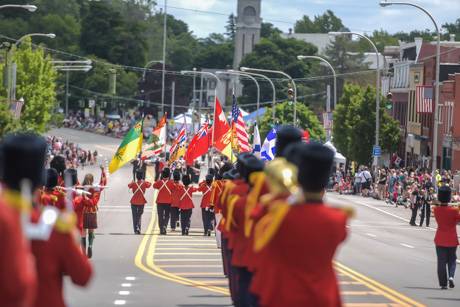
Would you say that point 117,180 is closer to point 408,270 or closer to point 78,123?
point 408,270

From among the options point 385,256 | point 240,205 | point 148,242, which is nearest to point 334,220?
point 240,205

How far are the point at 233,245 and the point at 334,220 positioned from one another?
541cm

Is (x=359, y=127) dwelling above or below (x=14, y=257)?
above

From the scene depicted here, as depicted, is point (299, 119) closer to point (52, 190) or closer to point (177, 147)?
point (177, 147)

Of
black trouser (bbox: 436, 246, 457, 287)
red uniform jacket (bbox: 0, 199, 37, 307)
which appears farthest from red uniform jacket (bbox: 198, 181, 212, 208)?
red uniform jacket (bbox: 0, 199, 37, 307)

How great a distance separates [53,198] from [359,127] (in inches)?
2286

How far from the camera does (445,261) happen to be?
20.7m

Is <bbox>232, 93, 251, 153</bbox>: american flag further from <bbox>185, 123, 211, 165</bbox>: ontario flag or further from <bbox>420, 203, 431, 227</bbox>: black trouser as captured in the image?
<bbox>420, 203, 431, 227</bbox>: black trouser

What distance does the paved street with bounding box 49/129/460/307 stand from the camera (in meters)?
18.9

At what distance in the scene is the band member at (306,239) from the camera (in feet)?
29.2

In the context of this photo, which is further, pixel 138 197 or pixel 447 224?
pixel 138 197

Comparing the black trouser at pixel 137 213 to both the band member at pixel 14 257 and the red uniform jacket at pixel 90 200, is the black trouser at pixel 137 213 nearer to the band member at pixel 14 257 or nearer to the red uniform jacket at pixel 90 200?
the red uniform jacket at pixel 90 200

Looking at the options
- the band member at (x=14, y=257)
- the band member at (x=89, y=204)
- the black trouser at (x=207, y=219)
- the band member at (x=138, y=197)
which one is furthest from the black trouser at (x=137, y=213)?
the band member at (x=14, y=257)

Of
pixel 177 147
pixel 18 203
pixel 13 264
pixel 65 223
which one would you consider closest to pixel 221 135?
pixel 177 147
